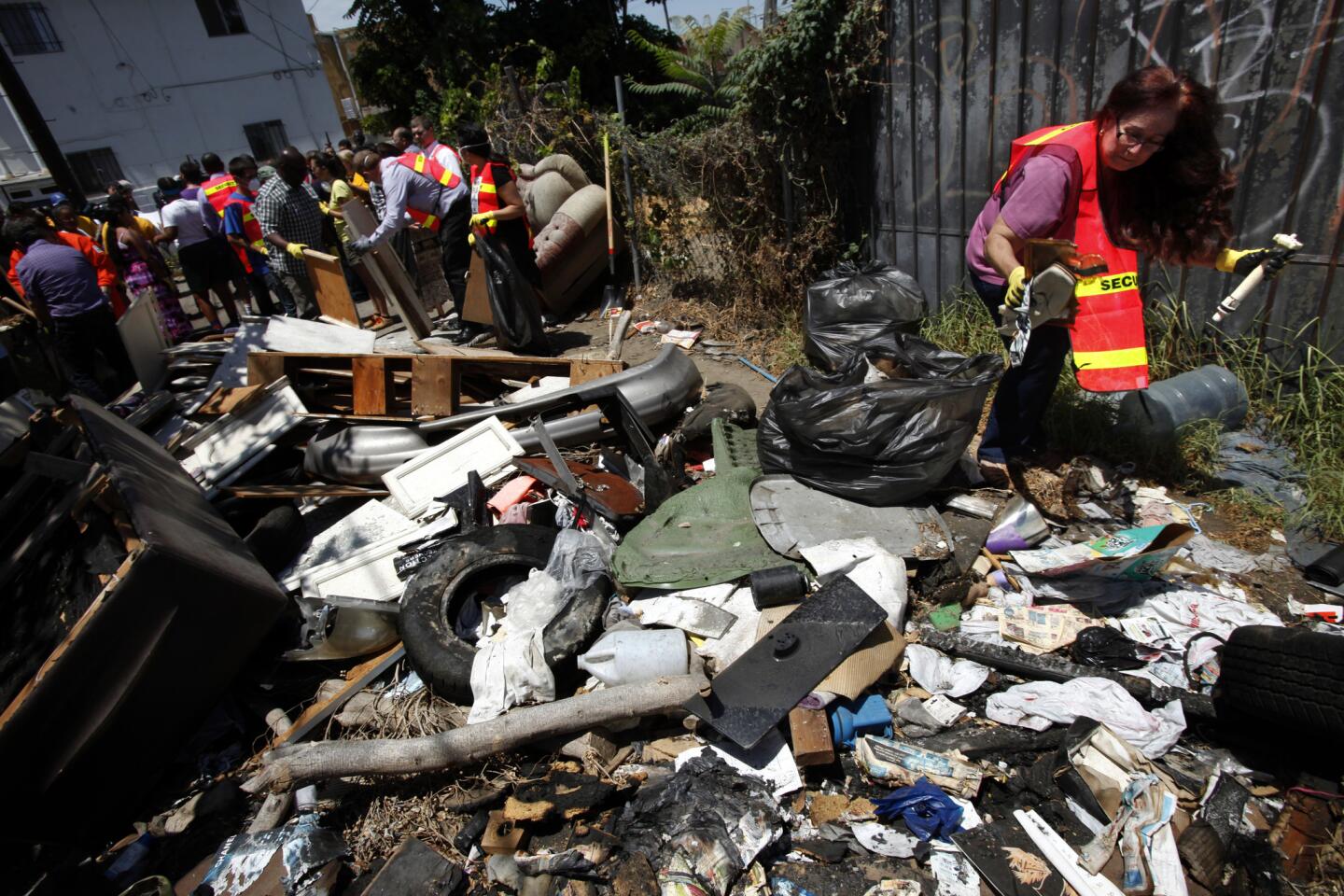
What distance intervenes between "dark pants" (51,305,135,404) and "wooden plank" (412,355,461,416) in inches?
113

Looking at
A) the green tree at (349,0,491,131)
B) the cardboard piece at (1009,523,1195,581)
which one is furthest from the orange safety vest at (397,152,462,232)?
the green tree at (349,0,491,131)

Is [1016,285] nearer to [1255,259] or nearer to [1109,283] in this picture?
[1109,283]

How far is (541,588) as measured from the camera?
2.70 meters

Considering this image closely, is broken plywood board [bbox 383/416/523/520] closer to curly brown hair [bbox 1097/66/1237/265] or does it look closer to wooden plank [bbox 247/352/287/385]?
wooden plank [bbox 247/352/287/385]

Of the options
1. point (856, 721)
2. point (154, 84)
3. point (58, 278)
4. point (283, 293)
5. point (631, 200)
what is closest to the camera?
point (856, 721)

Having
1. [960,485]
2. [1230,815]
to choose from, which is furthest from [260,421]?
[1230,815]

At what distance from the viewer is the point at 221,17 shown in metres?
19.5

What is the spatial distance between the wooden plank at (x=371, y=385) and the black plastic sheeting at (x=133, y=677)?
149cm

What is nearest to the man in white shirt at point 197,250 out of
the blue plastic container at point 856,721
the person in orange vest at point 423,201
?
the person in orange vest at point 423,201

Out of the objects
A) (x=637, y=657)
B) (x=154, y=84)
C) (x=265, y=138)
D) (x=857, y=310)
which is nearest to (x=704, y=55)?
(x=857, y=310)

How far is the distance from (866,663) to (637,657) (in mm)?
773

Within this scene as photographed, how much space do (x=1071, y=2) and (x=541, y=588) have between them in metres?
3.93

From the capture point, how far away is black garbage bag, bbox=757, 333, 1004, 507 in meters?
2.72

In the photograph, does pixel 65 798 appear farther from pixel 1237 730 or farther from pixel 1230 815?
pixel 1237 730
